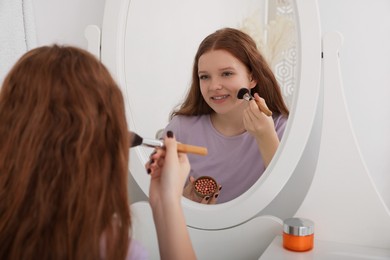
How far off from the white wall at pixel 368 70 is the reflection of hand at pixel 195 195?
10.0 inches

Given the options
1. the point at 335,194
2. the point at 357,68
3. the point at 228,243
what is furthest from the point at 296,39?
the point at 228,243

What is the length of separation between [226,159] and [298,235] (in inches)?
7.0

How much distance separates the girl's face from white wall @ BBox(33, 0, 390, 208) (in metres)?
0.16

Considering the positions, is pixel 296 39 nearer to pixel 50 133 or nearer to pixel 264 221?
pixel 264 221

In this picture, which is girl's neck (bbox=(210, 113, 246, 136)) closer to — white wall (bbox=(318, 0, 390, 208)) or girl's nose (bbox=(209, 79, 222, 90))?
girl's nose (bbox=(209, 79, 222, 90))

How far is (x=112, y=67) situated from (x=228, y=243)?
38 cm

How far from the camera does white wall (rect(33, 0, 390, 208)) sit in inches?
28.2

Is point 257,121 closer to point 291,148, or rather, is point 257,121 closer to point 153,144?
point 291,148

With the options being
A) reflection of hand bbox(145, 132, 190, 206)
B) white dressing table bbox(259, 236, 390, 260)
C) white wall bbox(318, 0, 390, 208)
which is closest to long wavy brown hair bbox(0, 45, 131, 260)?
reflection of hand bbox(145, 132, 190, 206)

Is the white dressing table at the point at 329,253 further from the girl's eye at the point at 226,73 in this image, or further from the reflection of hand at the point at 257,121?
the girl's eye at the point at 226,73

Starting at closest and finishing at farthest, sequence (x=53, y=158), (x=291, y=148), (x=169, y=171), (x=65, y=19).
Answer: (x=53, y=158)
(x=169, y=171)
(x=291, y=148)
(x=65, y=19)

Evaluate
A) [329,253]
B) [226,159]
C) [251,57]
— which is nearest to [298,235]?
[329,253]

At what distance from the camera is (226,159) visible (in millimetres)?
750

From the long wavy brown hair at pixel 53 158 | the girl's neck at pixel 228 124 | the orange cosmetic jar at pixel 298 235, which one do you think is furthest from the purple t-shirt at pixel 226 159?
the long wavy brown hair at pixel 53 158
